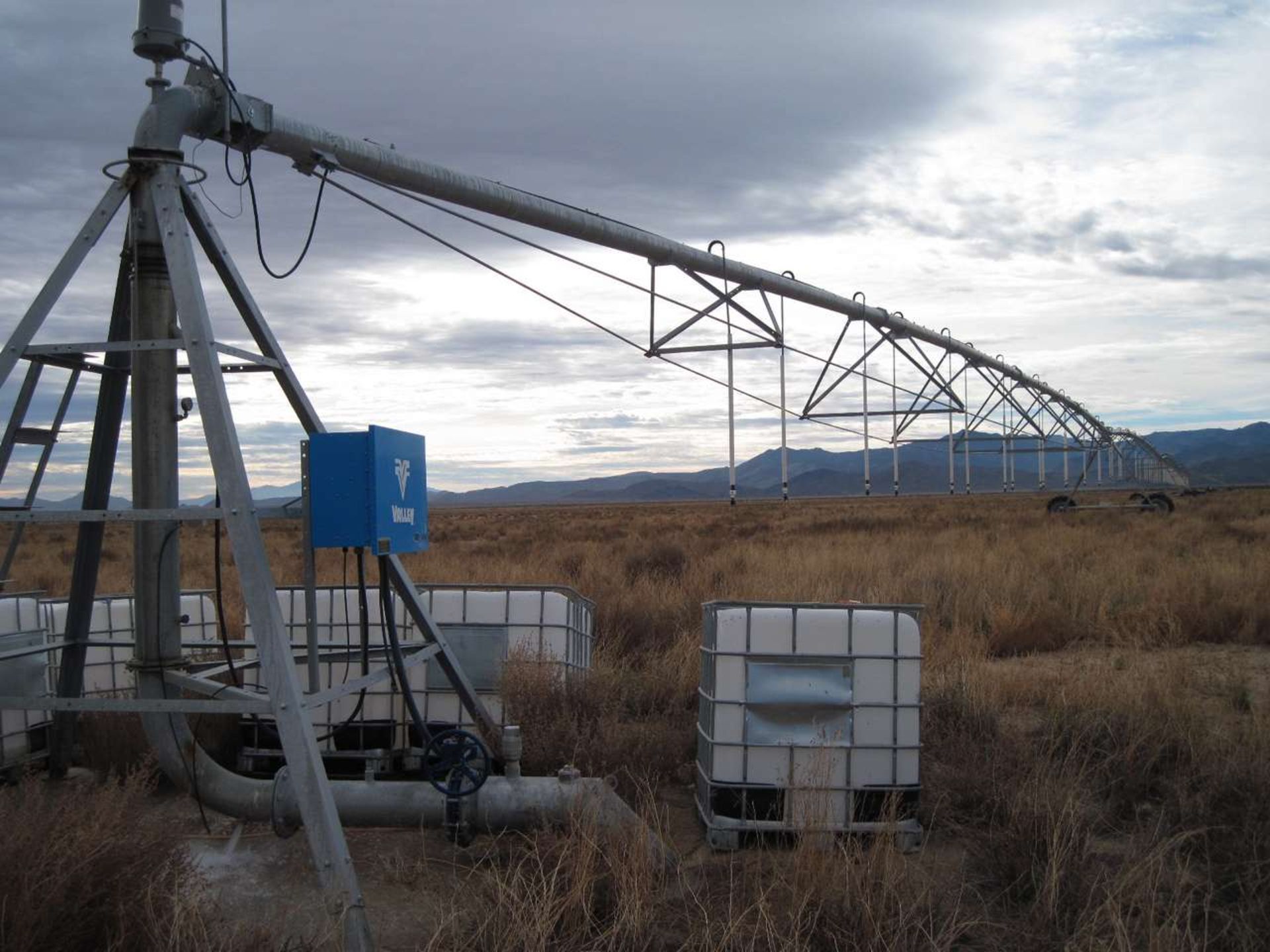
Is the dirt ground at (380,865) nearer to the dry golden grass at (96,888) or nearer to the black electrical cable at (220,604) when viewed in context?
the dry golden grass at (96,888)

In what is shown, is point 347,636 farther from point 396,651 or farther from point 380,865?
point 380,865

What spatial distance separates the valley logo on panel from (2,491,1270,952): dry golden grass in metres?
Answer: 1.51

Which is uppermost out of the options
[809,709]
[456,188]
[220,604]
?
[456,188]

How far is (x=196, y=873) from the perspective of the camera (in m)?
4.17

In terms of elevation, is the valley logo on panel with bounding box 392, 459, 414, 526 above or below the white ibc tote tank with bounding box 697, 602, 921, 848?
above

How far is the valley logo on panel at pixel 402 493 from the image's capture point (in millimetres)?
4980

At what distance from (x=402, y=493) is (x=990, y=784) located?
323 cm

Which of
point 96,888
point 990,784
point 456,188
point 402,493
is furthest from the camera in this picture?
point 456,188

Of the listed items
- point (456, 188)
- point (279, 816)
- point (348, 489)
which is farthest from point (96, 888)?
point (456, 188)

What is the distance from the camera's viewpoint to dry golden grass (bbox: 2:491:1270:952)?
385 cm

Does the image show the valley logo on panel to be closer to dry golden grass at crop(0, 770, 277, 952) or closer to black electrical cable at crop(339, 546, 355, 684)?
black electrical cable at crop(339, 546, 355, 684)

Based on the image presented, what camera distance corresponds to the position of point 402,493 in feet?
16.6

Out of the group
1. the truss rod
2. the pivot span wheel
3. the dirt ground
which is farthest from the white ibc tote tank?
the truss rod

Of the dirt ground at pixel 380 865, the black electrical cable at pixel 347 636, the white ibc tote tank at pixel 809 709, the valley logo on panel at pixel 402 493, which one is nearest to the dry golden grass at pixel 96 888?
the dirt ground at pixel 380 865
